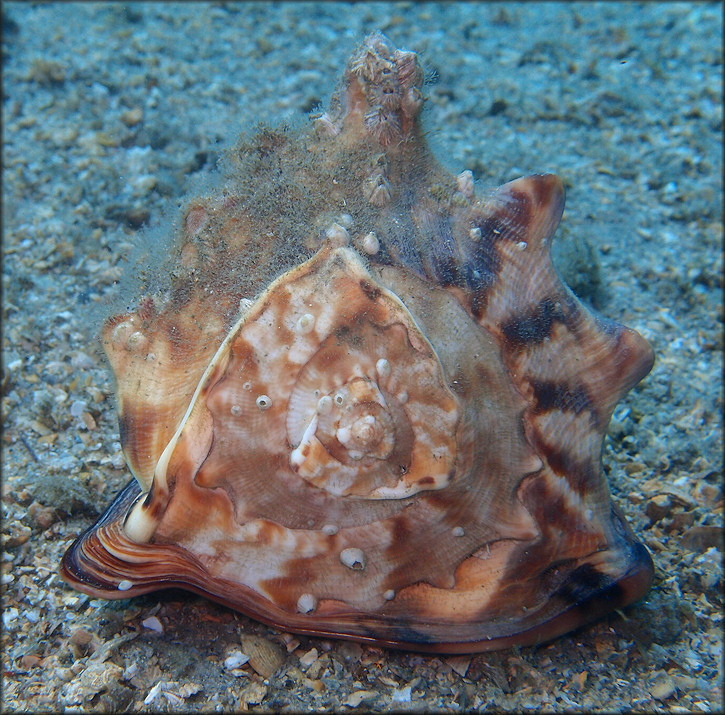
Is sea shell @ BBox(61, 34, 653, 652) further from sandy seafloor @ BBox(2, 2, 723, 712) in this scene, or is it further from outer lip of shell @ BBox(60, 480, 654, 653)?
sandy seafloor @ BBox(2, 2, 723, 712)

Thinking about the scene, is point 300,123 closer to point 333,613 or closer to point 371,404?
point 371,404

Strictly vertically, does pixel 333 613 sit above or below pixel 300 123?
below

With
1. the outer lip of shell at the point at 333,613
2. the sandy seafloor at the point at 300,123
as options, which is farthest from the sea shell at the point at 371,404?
the sandy seafloor at the point at 300,123

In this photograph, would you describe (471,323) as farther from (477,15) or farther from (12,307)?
(477,15)

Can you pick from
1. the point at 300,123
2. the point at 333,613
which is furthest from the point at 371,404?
the point at 300,123

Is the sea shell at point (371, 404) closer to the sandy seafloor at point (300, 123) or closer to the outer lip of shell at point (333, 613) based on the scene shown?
the outer lip of shell at point (333, 613)
